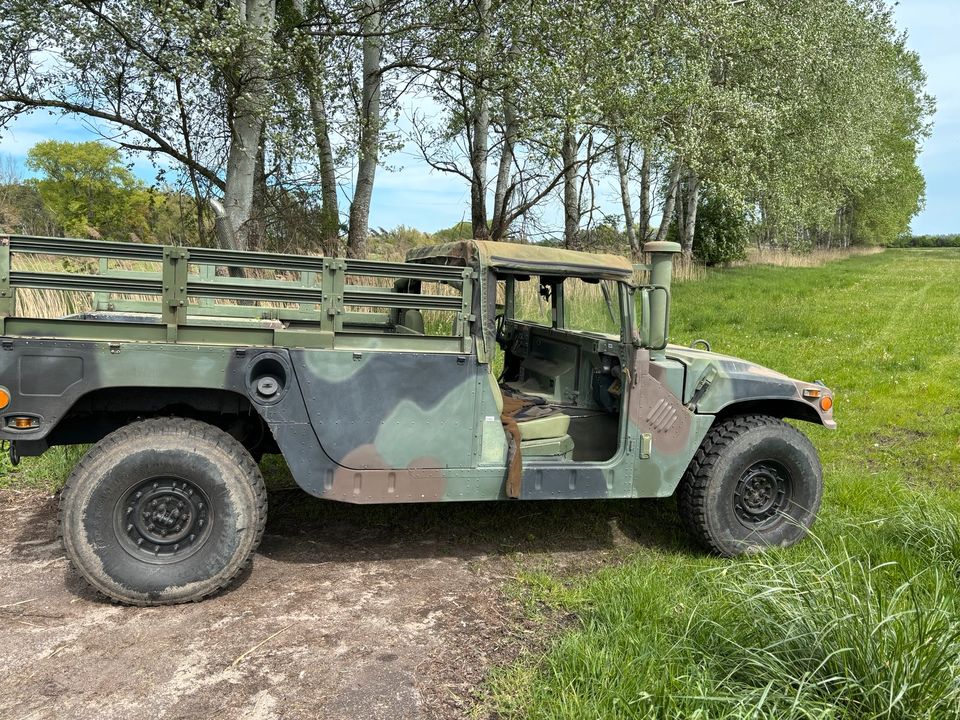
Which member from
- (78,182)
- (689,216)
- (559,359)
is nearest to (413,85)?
(559,359)

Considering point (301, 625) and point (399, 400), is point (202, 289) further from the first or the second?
point (301, 625)

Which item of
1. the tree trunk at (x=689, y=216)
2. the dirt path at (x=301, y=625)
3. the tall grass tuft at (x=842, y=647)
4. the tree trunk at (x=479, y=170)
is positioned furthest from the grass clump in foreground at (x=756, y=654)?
the tree trunk at (x=689, y=216)

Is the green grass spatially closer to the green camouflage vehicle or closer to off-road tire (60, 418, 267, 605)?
the green camouflage vehicle

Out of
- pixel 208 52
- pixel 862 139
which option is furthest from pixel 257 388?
pixel 862 139

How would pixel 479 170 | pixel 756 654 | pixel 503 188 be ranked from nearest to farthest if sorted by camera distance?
pixel 756 654, pixel 479 170, pixel 503 188

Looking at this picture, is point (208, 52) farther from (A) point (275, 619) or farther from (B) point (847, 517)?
(B) point (847, 517)

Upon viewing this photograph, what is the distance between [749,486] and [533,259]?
1955mm

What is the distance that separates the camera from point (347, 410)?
365 centimetres

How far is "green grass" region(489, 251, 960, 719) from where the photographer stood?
2.42 meters

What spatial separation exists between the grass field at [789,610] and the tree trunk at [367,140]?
7.43 m

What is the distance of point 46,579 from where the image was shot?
12.5ft

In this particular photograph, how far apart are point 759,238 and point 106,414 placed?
36.5 metres

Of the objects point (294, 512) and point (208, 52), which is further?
point (208, 52)

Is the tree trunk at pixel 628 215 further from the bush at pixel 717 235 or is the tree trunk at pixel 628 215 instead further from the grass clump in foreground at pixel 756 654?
the grass clump in foreground at pixel 756 654
